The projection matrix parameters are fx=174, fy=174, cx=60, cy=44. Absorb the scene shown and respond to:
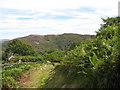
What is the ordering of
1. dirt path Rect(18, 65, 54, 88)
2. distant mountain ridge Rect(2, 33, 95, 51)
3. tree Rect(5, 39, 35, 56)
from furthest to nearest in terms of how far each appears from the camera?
1. distant mountain ridge Rect(2, 33, 95, 51)
2. tree Rect(5, 39, 35, 56)
3. dirt path Rect(18, 65, 54, 88)

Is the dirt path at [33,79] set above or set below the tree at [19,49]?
above

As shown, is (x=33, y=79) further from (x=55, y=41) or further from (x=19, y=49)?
(x=55, y=41)

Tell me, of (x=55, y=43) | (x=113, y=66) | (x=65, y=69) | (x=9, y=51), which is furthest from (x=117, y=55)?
(x=55, y=43)

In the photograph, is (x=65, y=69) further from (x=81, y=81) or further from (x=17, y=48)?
(x=17, y=48)

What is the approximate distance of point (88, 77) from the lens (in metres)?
6.33

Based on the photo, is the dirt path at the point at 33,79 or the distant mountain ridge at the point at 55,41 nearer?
the dirt path at the point at 33,79

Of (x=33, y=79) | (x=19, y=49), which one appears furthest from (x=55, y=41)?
(x=33, y=79)

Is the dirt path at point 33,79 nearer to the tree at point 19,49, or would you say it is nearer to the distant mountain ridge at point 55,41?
the tree at point 19,49

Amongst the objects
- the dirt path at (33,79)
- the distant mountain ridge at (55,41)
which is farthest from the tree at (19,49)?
the distant mountain ridge at (55,41)

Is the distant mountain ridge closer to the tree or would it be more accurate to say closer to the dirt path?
the tree

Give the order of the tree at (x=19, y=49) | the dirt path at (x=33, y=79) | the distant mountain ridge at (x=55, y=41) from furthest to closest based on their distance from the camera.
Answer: the distant mountain ridge at (x=55, y=41)
the tree at (x=19, y=49)
the dirt path at (x=33, y=79)

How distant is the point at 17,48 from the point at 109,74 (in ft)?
183

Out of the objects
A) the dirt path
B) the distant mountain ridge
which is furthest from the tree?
the distant mountain ridge

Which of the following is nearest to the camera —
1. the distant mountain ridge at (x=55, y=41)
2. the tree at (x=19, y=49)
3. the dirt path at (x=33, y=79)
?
the dirt path at (x=33, y=79)
